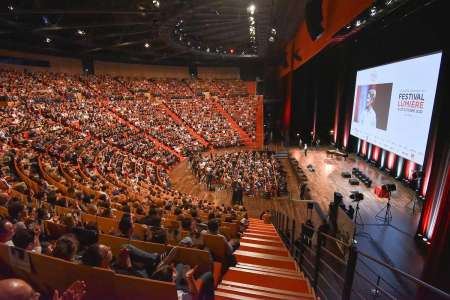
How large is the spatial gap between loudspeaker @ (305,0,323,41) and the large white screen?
4.53m

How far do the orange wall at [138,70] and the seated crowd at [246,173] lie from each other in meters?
19.7

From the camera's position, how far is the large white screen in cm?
1116

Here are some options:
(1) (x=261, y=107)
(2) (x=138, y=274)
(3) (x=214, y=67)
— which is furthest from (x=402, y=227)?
(3) (x=214, y=67)

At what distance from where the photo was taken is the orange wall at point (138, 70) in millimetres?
32125

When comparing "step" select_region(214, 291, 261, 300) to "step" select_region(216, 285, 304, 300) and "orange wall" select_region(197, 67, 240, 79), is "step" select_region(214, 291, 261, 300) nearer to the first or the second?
"step" select_region(216, 285, 304, 300)

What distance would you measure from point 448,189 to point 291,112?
22395 millimetres

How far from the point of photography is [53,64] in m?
27.2

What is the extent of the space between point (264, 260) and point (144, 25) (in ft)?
67.6

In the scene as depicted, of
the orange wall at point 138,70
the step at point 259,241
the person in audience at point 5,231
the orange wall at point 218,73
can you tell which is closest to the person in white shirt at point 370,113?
the step at point 259,241

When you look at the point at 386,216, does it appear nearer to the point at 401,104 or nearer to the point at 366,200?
the point at 366,200

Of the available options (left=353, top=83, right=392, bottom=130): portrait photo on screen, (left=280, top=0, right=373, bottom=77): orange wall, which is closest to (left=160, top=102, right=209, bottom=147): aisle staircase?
(left=353, top=83, right=392, bottom=130): portrait photo on screen

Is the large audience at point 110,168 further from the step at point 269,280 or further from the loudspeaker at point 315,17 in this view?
the loudspeaker at point 315,17

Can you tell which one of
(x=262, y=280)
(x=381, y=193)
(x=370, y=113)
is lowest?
(x=381, y=193)

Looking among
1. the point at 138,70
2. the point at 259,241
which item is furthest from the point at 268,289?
the point at 138,70
